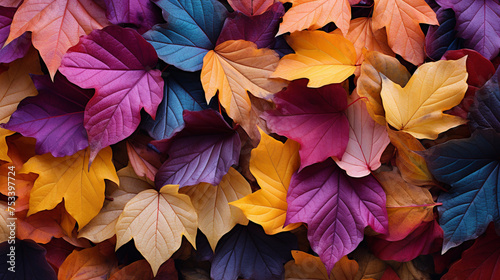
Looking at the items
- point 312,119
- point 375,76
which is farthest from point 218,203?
point 375,76

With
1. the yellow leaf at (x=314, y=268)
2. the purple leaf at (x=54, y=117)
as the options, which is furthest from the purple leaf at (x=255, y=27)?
the yellow leaf at (x=314, y=268)

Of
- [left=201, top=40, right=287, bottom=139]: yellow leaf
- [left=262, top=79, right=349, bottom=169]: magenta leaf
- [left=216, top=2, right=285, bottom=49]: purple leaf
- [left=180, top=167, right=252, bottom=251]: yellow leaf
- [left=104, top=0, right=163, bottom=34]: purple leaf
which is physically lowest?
[left=180, top=167, right=252, bottom=251]: yellow leaf

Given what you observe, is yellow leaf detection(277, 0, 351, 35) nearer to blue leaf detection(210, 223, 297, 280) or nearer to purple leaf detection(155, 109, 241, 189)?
purple leaf detection(155, 109, 241, 189)

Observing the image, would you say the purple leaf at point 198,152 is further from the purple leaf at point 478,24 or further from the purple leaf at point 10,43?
the purple leaf at point 478,24

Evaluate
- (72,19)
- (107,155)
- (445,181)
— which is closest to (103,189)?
(107,155)

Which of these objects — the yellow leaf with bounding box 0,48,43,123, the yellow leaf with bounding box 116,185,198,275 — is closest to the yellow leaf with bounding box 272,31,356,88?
the yellow leaf with bounding box 116,185,198,275

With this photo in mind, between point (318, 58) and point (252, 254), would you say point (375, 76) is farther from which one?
point (252, 254)
